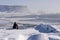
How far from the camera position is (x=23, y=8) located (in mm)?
53094

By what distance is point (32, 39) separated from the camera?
21.6 feet

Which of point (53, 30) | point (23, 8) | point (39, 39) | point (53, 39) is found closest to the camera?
point (39, 39)

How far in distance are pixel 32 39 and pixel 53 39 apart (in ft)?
3.08

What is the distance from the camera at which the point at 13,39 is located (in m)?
6.64

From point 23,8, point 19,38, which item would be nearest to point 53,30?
point 19,38

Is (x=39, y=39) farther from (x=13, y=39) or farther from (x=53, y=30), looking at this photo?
(x=53, y=30)

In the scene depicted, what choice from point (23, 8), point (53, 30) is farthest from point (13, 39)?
point (23, 8)

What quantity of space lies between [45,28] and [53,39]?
3.87 meters

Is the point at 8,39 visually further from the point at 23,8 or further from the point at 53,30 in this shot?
the point at 23,8

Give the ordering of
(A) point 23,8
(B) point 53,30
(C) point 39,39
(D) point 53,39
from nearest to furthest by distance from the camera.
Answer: (C) point 39,39
(D) point 53,39
(B) point 53,30
(A) point 23,8

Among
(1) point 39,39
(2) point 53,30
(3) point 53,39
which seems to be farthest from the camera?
(2) point 53,30

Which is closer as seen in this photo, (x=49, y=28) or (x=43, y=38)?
(x=43, y=38)

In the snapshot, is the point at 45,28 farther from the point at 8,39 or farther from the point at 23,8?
the point at 23,8

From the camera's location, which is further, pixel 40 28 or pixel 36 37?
pixel 40 28
